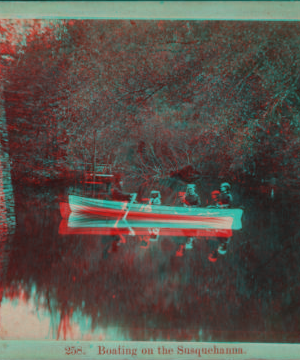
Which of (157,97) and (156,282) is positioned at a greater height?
(157,97)

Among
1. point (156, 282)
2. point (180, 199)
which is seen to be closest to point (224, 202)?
point (180, 199)

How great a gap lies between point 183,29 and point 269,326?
2.87 metres

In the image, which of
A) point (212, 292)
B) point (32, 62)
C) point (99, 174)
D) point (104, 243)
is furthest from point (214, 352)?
point (32, 62)

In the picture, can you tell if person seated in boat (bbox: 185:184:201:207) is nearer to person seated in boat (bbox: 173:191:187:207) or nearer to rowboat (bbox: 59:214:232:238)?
person seated in boat (bbox: 173:191:187:207)

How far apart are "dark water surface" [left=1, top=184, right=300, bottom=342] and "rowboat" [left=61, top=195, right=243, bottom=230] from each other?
5.2 inches

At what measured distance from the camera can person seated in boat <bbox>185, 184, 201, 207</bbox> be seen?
253 cm

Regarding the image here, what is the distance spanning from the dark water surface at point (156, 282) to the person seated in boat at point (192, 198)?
0.36m

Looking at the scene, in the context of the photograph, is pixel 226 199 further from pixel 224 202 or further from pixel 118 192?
pixel 118 192

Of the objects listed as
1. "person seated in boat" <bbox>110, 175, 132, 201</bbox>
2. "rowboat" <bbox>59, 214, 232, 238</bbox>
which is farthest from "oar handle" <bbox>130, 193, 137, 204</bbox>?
"rowboat" <bbox>59, 214, 232, 238</bbox>

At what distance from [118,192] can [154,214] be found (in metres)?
0.39

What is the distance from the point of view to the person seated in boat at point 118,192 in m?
2.55

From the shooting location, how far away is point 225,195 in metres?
2.51

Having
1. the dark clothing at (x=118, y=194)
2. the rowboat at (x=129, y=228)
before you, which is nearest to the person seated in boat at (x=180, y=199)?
the rowboat at (x=129, y=228)

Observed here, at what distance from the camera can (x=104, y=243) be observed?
257 centimetres
